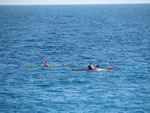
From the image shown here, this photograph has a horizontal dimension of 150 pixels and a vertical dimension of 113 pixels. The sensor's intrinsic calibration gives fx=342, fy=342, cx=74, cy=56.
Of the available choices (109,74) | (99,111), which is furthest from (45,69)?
(99,111)

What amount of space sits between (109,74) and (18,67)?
1567cm

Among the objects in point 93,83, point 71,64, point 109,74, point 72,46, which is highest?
point 72,46

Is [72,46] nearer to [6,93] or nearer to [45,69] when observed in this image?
[45,69]

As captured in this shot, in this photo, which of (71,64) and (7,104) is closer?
(7,104)

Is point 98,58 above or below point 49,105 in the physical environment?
above

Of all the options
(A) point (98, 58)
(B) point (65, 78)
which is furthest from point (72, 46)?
(B) point (65, 78)

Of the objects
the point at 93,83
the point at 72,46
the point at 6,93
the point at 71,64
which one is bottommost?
the point at 6,93

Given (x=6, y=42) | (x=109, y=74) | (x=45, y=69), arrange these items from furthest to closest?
(x=6, y=42) < (x=45, y=69) < (x=109, y=74)

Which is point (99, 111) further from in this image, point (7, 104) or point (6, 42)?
point (6, 42)

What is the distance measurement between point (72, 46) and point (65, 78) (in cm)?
2960

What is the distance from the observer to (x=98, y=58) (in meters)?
64.6

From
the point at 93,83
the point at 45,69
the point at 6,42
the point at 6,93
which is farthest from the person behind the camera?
the point at 6,42

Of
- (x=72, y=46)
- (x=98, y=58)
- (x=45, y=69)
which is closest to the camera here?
(x=45, y=69)

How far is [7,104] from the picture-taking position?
39812 millimetres
